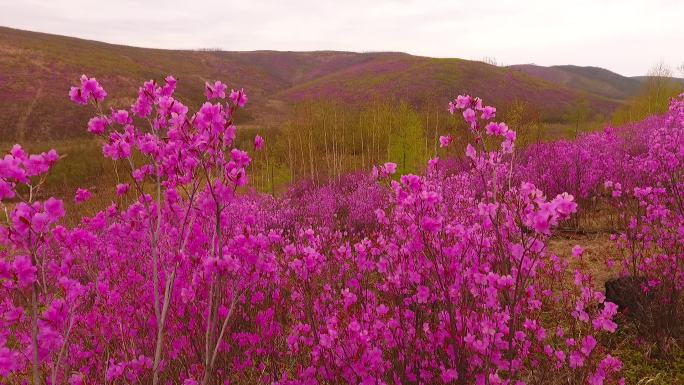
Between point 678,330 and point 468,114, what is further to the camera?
point 678,330

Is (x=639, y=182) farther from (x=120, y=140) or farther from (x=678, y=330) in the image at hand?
(x=120, y=140)

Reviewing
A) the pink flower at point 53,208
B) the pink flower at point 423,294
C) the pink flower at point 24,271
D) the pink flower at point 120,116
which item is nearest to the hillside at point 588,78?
the pink flower at point 423,294

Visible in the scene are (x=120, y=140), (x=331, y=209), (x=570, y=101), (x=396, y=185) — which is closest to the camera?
(x=120, y=140)

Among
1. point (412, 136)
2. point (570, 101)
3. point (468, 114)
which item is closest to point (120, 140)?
point (468, 114)

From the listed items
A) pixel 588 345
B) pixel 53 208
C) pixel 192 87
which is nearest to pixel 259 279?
pixel 53 208

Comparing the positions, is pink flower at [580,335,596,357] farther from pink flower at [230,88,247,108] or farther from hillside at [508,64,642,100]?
hillside at [508,64,642,100]

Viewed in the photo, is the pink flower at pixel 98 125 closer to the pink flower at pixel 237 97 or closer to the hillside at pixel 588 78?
the pink flower at pixel 237 97

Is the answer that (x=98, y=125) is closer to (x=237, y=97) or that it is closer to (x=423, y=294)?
(x=237, y=97)

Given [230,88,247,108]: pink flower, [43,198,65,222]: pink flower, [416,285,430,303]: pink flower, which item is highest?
[230,88,247,108]: pink flower

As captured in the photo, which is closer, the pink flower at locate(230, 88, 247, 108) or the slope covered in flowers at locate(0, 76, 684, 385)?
the slope covered in flowers at locate(0, 76, 684, 385)

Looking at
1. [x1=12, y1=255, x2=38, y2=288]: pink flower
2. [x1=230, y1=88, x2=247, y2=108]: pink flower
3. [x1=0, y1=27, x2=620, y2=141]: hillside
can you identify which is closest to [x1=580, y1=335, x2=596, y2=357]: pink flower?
[x1=230, y1=88, x2=247, y2=108]: pink flower

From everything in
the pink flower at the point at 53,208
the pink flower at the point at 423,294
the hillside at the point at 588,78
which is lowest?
the pink flower at the point at 423,294

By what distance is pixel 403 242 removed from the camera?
284cm

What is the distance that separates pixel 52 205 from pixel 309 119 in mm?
12085
